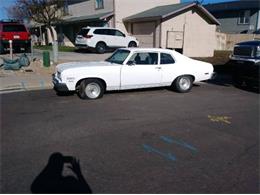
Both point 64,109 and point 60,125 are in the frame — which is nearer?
point 60,125

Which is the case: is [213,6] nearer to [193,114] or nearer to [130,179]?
[193,114]

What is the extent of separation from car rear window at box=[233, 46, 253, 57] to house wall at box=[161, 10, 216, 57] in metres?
11.3

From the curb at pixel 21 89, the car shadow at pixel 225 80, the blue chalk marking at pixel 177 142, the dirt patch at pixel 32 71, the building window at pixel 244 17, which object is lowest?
the blue chalk marking at pixel 177 142

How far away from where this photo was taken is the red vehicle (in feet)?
67.3

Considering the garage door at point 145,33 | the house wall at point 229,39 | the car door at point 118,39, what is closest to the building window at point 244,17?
the house wall at point 229,39

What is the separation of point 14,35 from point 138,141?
1777 centimetres

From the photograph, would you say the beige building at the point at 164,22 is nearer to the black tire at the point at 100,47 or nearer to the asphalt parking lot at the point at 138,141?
the black tire at the point at 100,47

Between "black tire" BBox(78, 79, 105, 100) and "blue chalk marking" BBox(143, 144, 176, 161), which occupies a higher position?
"black tire" BBox(78, 79, 105, 100)

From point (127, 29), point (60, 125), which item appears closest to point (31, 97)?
point (60, 125)

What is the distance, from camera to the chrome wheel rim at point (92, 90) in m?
8.70

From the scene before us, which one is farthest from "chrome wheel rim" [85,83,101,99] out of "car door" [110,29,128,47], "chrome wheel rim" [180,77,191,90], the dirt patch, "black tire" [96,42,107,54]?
"car door" [110,29,128,47]

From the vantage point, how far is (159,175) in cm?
418

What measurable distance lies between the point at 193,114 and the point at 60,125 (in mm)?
3096

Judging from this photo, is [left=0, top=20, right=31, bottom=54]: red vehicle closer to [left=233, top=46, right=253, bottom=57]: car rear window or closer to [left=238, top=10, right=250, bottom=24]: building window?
[left=233, top=46, right=253, bottom=57]: car rear window
